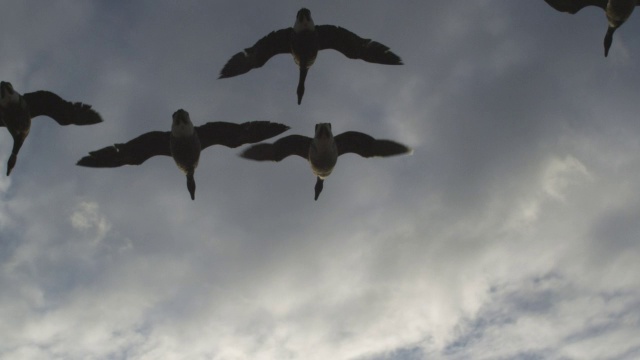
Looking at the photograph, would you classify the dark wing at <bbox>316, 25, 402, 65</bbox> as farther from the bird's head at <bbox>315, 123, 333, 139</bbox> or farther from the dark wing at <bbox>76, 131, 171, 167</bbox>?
the dark wing at <bbox>76, 131, 171, 167</bbox>

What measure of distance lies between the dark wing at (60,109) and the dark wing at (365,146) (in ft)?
27.2

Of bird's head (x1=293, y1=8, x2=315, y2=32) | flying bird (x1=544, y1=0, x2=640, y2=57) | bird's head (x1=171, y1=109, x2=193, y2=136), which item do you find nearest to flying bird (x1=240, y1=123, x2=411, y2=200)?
bird's head (x1=293, y1=8, x2=315, y2=32)

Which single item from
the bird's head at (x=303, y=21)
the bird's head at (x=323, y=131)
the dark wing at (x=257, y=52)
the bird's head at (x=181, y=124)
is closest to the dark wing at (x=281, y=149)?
the bird's head at (x=323, y=131)

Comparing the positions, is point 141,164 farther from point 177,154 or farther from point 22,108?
point 22,108

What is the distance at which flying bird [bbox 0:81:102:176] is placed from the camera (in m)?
17.3

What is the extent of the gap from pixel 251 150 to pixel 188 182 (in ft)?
9.92

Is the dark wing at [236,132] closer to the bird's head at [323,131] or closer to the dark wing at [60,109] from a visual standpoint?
the bird's head at [323,131]

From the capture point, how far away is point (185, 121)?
693 inches

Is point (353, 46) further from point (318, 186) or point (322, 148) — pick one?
point (318, 186)

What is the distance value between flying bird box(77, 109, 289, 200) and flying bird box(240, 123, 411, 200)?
4.47 ft

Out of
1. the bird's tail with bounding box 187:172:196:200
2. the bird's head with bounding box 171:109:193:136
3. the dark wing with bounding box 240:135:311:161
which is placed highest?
the dark wing with bounding box 240:135:311:161

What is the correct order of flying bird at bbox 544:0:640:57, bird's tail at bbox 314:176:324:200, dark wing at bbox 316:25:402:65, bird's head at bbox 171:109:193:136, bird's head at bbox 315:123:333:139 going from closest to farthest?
1. flying bird at bbox 544:0:640:57
2. bird's head at bbox 171:109:193:136
3. bird's head at bbox 315:123:333:139
4. dark wing at bbox 316:25:402:65
5. bird's tail at bbox 314:176:324:200

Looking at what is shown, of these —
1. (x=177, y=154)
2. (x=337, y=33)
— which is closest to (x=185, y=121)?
(x=177, y=154)

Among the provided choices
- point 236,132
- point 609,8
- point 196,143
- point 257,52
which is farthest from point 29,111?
point 609,8
